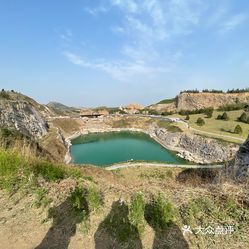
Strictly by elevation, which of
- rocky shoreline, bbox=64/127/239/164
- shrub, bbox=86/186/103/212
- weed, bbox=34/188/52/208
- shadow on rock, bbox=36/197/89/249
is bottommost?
rocky shoreline, bbox=64/127/239/164

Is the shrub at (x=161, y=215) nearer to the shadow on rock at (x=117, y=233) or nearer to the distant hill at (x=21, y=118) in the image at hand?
the shadow on rock at (x=117, y=233)

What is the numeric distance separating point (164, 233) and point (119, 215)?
128cm

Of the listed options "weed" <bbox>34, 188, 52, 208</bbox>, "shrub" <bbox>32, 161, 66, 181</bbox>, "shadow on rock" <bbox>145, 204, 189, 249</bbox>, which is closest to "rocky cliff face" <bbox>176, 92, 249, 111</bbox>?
"shrub" <bbox>32, 161, 66, 181</bbox>

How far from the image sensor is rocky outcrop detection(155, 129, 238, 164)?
183 ft

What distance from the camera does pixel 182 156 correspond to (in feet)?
205

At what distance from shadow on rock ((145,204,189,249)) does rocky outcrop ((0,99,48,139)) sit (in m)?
56.7

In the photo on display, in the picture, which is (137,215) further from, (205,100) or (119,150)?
(205,100)

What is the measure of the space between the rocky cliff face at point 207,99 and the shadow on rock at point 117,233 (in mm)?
128907

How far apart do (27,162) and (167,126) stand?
7782 centimetres

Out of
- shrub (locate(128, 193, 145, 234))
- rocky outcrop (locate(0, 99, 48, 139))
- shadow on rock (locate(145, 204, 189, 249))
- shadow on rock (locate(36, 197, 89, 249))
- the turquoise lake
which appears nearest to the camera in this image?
shadow on rock (locate(145, 204, 189, 249))

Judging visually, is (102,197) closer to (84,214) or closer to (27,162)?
(84,214)

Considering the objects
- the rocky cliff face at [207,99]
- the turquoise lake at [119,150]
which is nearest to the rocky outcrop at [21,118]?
the turquoise lake at [119,150]

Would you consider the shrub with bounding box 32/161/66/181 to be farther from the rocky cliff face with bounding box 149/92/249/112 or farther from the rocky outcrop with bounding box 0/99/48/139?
the rocky cliff face with bounding box 149/92/249/112

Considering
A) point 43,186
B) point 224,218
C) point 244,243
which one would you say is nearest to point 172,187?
point 224,218
